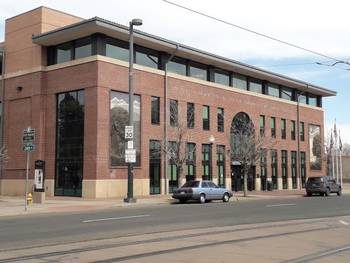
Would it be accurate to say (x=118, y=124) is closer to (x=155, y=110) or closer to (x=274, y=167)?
(x=155, y=110)

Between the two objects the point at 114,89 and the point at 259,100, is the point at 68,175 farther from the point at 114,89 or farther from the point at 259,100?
the point at 259,100

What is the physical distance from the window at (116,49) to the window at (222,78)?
11167 millimetres

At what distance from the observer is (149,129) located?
40938 millimetres

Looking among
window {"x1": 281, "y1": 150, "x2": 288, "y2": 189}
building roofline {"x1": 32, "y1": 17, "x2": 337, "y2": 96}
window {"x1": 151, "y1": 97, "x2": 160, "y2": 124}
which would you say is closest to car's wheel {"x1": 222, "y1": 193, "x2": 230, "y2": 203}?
window {"x1": 151, "y1": 97, "x2": 160, "y2": 124}

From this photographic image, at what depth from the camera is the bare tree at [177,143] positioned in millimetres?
39875

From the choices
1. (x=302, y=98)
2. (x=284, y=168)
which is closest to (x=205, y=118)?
(x=284, y=168)

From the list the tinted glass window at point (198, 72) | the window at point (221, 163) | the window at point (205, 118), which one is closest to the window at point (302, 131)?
the window at point (221, 163)

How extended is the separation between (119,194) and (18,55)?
43.0 feet

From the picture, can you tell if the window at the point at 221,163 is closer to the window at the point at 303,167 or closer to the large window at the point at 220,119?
the large window at the point at 220,119

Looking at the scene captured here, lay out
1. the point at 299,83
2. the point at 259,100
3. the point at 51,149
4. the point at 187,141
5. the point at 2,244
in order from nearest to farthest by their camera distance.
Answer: the point at 2,244
the point at 51,149
the point at 187,141
the point at 259,100
the point at 299,83

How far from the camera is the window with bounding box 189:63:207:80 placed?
46206 mm

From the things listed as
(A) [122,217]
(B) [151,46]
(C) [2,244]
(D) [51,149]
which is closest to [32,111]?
(D) [51,149]

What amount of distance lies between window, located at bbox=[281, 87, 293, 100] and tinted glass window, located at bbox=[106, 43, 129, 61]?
2351 centimetres

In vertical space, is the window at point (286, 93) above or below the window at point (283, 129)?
above
